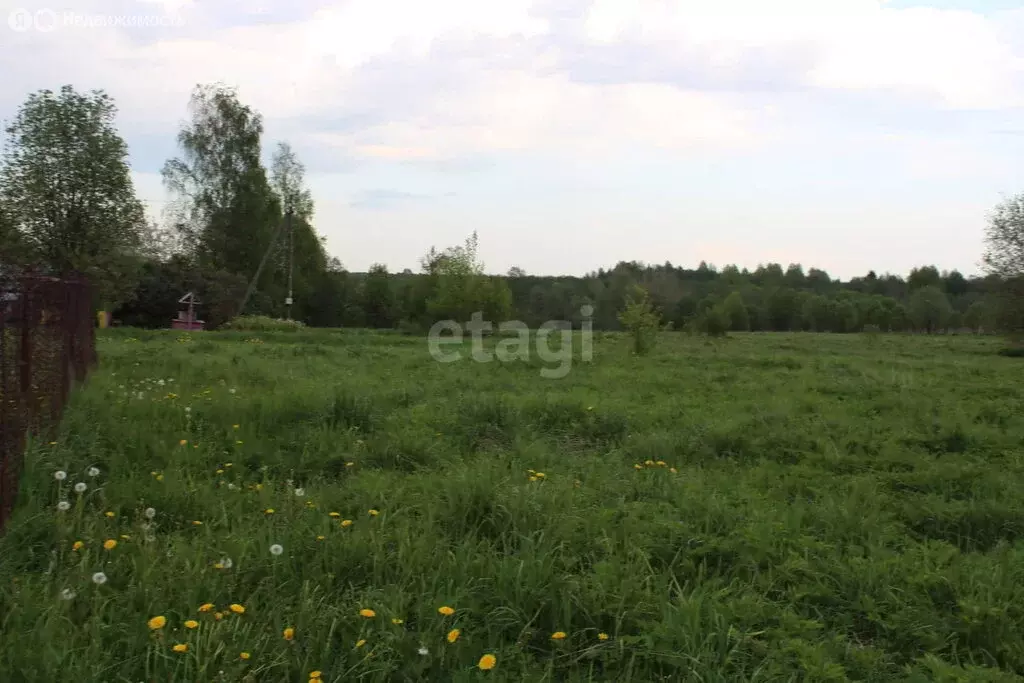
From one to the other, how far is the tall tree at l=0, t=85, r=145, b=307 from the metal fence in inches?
424

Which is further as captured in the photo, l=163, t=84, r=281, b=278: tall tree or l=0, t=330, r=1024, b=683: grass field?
l=163, t=84, r=281, b=278: tall tree

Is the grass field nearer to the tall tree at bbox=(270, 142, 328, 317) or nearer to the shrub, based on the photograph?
the shrub

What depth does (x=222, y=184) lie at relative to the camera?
36.1 m

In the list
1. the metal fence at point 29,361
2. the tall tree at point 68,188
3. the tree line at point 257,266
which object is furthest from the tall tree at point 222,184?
the metal fence at point 29,361

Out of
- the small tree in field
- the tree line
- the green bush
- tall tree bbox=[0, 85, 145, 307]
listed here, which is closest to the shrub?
the tree line

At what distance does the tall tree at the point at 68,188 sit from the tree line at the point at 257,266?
0.03 m

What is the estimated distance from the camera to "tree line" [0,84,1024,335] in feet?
52.6

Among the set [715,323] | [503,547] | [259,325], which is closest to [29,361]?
[503,547]

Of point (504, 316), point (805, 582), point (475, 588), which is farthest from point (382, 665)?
point (504, 316)

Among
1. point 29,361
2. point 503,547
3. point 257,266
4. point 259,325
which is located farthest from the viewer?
point 257,266

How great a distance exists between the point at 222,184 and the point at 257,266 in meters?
4.63

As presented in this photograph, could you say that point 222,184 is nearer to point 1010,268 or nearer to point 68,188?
point 68,188

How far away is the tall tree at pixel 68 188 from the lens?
1577 centimetres

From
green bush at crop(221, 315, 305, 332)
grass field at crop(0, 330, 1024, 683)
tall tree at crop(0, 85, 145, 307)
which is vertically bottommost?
grass field at crop(0, 330, 1024, 683)
